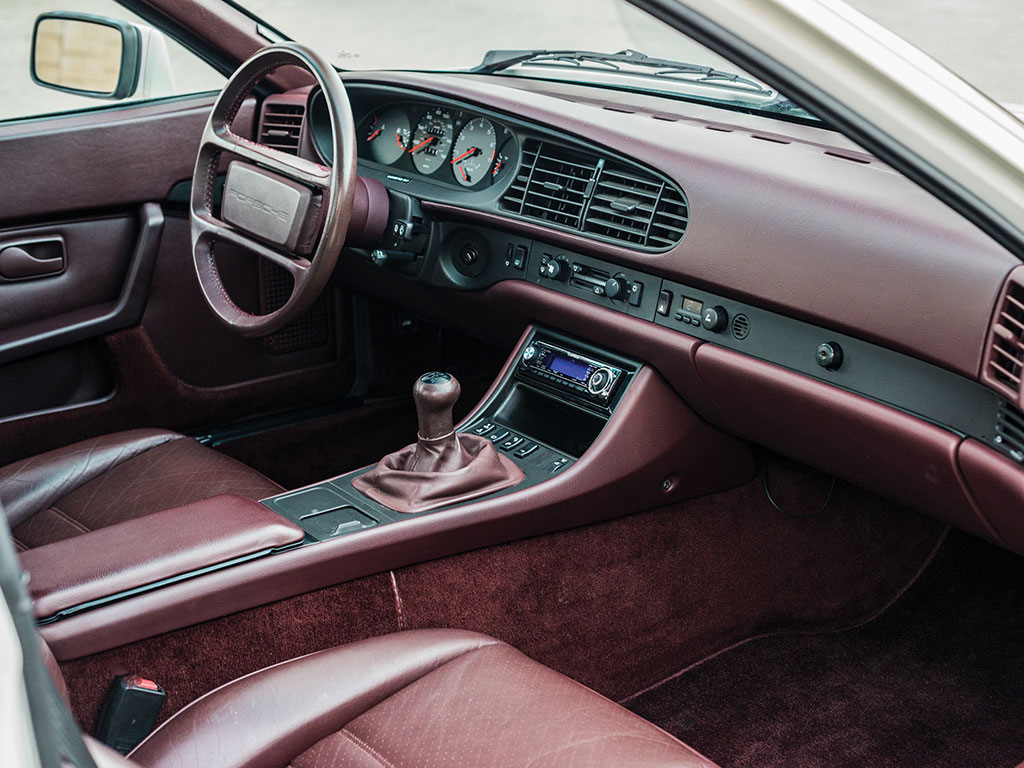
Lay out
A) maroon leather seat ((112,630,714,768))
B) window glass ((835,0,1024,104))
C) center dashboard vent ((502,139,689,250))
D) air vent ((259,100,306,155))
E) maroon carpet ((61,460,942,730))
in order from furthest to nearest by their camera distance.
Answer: window glass ((835,0,1024,104)) < air vent ((259,100,306,155)) < center dashboard vent ((502,139,689,250)) < maroon carpet ((61,460,942,730)) < maroon leather seat ((112,630,714,768))

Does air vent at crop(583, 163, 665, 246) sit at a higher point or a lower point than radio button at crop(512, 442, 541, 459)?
higher

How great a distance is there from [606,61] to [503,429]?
33.2 inches

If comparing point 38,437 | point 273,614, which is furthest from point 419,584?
point 38,437

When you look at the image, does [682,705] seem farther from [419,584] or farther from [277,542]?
[277,542]

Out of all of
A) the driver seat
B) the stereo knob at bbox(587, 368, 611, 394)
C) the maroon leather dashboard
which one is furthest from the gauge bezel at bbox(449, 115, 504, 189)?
the driver seat

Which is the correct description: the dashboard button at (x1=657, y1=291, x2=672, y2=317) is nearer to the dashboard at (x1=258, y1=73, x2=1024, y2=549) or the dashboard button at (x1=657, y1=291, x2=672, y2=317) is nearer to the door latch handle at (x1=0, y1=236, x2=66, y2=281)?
the dashboard at (x1=258, y1=73, x2=1024, y2=549)

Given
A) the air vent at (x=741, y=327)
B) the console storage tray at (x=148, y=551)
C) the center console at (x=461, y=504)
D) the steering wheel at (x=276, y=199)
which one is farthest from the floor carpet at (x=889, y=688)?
the steering wheel at (x=276, y=199)

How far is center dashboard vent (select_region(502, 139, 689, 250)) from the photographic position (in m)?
1.68

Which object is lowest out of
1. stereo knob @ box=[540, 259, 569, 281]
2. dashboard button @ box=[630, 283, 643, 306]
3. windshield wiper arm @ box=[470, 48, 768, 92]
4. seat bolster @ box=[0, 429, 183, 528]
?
seat bolster @ box=[0, 429, 183, 528]

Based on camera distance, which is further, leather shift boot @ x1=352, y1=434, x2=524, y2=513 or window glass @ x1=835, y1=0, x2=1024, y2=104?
window glass @ x1=835, y1=0, x2=1024, y2=104

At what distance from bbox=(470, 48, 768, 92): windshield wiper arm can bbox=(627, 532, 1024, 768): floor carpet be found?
41.9 inches

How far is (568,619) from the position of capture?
174 centimetres

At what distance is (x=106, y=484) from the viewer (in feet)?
5.92

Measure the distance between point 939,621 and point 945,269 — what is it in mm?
1100
